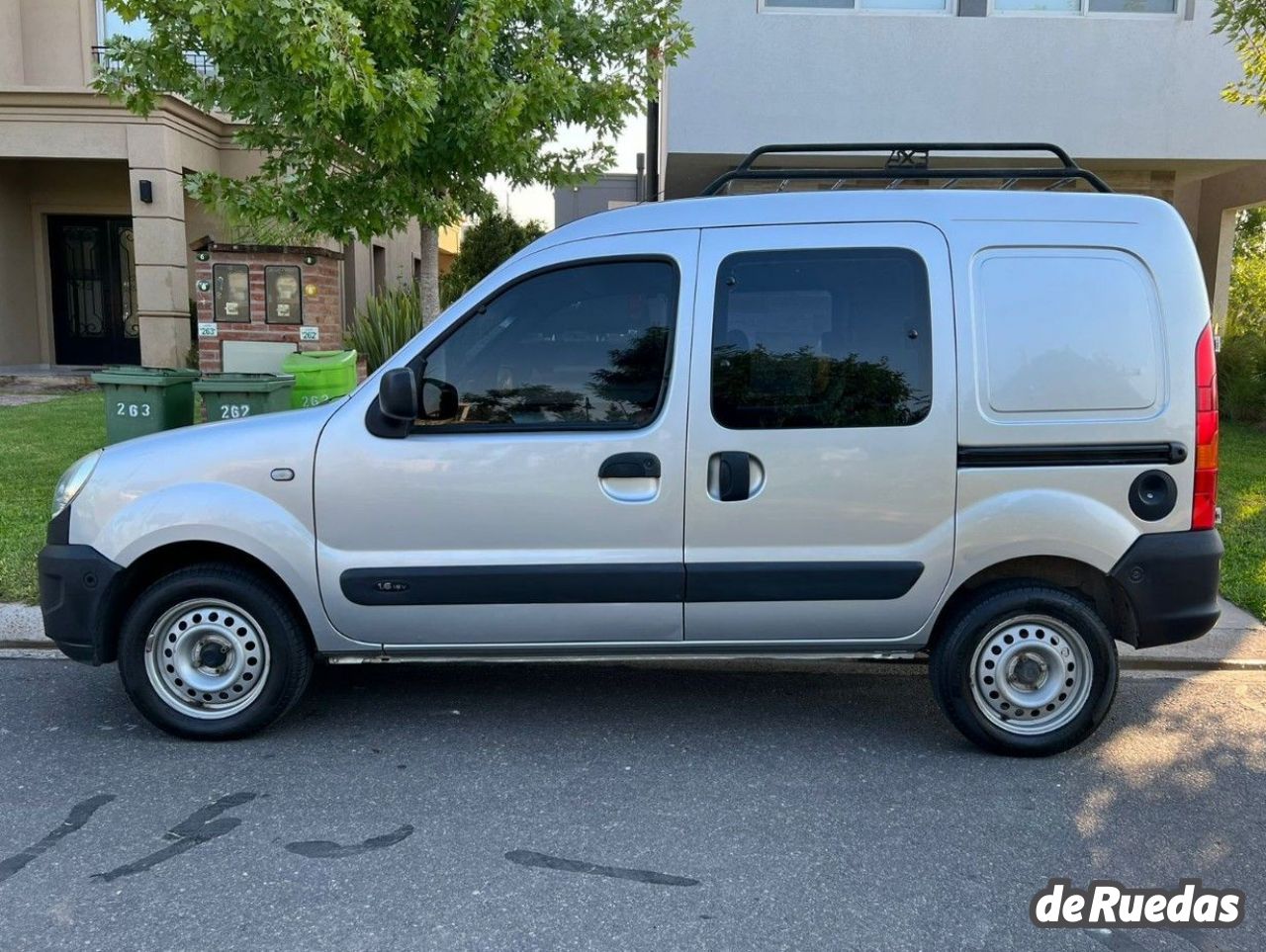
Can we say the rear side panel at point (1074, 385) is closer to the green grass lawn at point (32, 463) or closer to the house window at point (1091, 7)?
the green grass lawn at point (32, 463)

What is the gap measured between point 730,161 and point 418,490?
8.11m

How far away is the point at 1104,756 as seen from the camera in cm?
416

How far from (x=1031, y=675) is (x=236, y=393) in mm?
5506

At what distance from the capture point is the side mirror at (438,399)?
398 centimetres

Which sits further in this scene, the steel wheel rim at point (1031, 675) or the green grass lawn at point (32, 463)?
the green grass lawn at point (32, 463)

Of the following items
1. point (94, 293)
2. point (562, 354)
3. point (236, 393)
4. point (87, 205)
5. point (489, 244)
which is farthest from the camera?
point (489, 244)

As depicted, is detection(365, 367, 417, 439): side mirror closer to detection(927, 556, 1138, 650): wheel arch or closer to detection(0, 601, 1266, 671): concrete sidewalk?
detection(927, 556, 1138, 650): wheel arch

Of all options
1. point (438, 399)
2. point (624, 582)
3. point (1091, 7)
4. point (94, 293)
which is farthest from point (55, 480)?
point (1091, 7)

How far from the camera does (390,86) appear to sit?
6.25m

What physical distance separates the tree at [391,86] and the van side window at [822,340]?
3.24 m

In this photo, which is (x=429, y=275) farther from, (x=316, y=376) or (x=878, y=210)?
(x=878, y=210)

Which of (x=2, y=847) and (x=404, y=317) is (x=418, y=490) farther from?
(x=404, y=317)

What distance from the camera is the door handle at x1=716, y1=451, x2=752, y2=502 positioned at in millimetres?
3914

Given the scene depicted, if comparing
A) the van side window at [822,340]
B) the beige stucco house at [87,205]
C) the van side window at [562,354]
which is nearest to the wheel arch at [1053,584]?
the van side window at [822,340]
